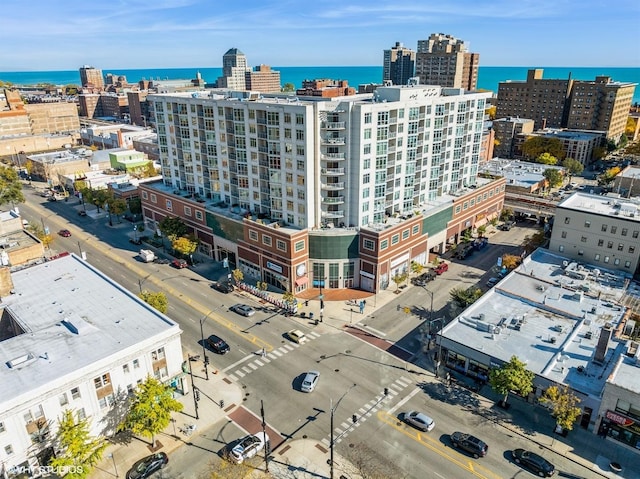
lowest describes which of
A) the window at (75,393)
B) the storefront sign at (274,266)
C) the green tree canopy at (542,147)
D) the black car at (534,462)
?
the black car at (534,462)

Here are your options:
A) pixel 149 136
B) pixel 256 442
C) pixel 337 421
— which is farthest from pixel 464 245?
pixel 149 136

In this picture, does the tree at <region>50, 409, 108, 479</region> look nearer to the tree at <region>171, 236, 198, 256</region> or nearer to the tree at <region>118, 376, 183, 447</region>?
the tree at <region>118, 376, 183, 447</region>

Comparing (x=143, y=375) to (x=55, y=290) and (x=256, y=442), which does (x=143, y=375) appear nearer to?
(x=256, y=442)

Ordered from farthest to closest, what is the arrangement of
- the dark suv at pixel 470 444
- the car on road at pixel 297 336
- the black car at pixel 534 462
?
the car on road at pixel 297 336 < the dark suv at pixel 470 444 < the black car at pixel 534 462

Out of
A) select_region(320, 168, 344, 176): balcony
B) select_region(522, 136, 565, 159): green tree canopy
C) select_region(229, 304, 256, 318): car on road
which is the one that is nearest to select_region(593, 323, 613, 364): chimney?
select_region(320, 168, 344, 176): balcony

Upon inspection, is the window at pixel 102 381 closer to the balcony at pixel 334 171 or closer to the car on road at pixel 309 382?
the car on road at pixel 309 382

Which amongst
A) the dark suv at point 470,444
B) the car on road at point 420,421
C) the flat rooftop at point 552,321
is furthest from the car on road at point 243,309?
the dark suv at point 470,444
